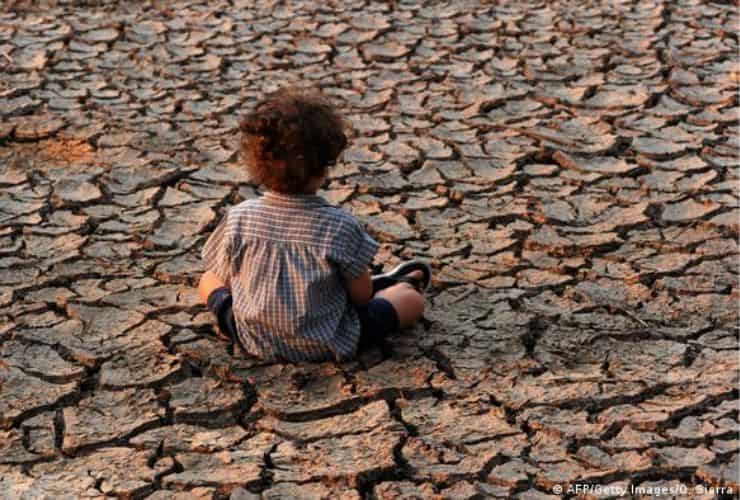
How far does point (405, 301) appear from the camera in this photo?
3740 mm

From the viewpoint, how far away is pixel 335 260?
11.4 ft

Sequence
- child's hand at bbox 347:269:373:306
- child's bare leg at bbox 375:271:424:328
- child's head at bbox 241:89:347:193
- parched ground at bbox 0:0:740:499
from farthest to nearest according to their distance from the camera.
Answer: child's bare leg at bbox 375:271:424:328 → child's hand at bbox 347:269:373:306 → child's head at bbox 241:89:347:193 → parched ground at bbox 0:0:740:499

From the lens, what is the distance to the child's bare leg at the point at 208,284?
3740 millimetres

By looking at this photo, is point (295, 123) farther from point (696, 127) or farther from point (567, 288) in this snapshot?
point (696, 127)

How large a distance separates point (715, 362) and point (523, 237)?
942 mm

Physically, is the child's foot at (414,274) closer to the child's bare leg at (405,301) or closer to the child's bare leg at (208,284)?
the child's bare leg at (405,301)

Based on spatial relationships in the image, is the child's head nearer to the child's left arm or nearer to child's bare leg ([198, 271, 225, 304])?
the child's left arm

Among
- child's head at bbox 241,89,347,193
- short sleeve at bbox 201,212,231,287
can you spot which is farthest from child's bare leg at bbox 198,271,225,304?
child's head at bbox 241,89,347,193

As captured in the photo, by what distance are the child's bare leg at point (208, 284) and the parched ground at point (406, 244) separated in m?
0.09

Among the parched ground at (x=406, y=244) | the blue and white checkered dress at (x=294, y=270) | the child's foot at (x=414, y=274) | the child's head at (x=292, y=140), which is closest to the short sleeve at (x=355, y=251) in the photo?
the blue and white checkered dress at (x=294, y=270)

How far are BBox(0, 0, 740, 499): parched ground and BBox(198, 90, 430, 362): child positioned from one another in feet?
0.32

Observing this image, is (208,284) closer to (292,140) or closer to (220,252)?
(220,252)

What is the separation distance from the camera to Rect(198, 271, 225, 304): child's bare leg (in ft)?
12.3

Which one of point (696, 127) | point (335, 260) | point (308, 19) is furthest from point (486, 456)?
point (308, 19)
